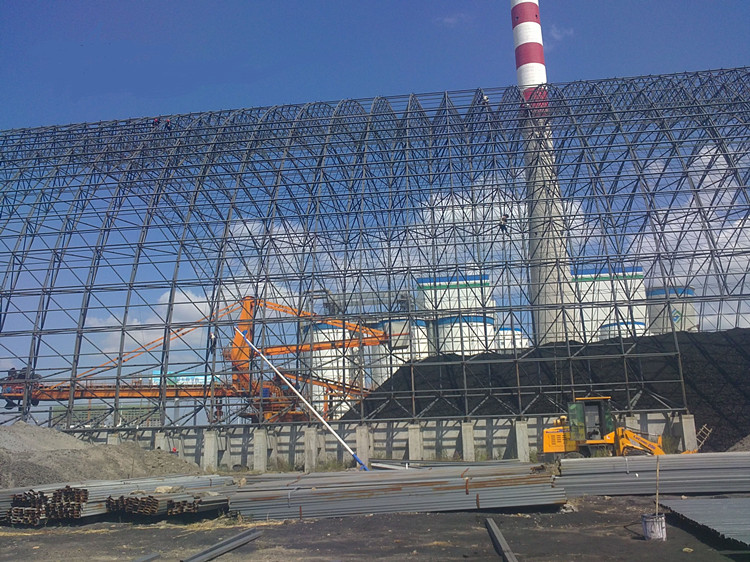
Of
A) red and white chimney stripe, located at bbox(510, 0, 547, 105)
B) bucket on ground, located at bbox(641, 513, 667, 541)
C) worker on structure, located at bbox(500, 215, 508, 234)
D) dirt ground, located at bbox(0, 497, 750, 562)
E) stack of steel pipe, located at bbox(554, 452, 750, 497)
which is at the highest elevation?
red and white chimney stripe, located at bbox(510, 0, 547, 105)

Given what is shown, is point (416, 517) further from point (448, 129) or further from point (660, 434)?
point (448, 129)

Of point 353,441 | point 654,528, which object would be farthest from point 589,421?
point 353,441

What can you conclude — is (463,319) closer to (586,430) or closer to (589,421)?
(589,421)

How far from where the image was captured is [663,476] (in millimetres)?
12570

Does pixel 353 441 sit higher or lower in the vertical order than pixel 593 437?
lower

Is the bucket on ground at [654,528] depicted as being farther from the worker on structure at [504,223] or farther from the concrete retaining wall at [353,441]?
the worker on structure at [504,223]

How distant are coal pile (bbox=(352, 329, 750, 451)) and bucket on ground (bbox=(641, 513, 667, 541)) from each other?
470 inches

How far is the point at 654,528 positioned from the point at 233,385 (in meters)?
17.6

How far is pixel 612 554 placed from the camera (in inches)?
334

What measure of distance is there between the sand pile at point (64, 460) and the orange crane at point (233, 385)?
11.7ft

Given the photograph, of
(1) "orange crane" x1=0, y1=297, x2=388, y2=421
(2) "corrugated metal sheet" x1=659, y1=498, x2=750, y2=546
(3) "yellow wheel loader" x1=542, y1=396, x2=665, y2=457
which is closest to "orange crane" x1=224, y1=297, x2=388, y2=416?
(1) "orange crane" x1=0, y1=297, x2=388, y2=421

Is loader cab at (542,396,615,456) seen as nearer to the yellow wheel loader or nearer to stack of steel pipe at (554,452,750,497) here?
Answer: the yellow wheel loader

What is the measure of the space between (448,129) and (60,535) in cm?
2061

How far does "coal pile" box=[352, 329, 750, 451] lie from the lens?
20859mm
